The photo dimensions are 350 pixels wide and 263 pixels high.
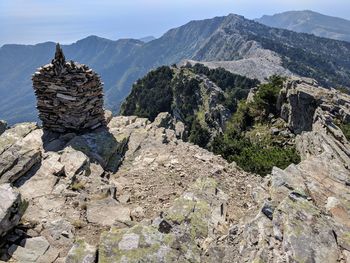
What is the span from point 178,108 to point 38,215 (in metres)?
121

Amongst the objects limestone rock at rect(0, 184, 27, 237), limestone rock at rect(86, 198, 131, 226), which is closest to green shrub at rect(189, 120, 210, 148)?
limestone rock at rect(86, 198, 131, 226)

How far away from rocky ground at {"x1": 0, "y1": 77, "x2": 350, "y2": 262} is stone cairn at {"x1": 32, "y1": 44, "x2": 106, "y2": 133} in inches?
40.3

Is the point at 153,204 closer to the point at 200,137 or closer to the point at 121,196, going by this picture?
the point at 121,196

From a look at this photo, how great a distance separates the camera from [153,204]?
1970cm

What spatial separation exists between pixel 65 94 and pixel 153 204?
12103 mm

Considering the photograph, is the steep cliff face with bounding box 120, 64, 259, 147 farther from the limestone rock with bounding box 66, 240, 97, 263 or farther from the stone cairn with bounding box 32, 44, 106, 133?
the limestone rock with bounding box 66, 240, 97, 263

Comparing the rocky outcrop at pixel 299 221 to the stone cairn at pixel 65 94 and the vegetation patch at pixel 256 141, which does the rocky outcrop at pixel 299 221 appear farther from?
the vegetation patch at pixel 256 141

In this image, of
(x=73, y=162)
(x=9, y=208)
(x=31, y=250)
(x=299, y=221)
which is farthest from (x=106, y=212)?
(x=299, y=221)

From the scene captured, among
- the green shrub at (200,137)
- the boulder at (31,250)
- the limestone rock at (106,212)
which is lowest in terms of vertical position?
the green shrub at (200,137)

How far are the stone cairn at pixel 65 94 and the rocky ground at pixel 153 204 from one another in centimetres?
102

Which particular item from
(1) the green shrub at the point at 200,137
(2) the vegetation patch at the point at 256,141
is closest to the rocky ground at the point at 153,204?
(2) the vegetation patch at the point at 256,141

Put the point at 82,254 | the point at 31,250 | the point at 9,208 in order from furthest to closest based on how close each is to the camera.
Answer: the point at 9,208 → the point at 31,250 → the point at 82,254

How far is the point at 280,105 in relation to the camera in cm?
6344

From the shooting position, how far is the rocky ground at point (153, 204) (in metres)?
13.2
